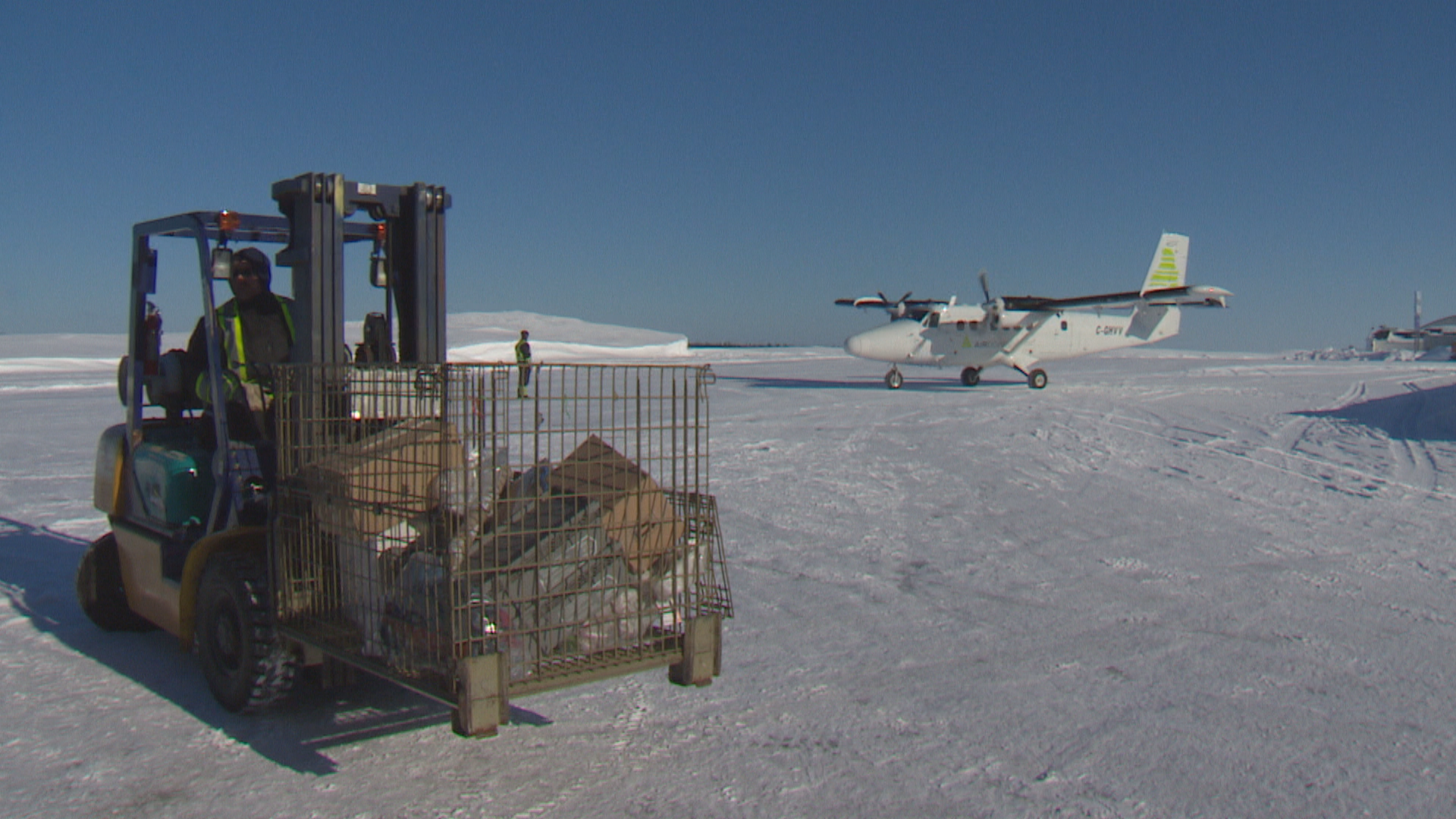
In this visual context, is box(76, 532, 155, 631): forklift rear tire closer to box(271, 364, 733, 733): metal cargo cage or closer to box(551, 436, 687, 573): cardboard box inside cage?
box(271, 364, 733, 733): metal cargo cage

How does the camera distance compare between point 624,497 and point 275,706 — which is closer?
point 624,497

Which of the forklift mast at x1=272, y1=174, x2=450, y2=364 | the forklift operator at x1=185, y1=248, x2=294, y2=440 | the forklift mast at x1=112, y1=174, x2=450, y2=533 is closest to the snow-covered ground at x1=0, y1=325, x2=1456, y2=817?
the forklift mast at x1=112, y1=174, x2=450, y2=533

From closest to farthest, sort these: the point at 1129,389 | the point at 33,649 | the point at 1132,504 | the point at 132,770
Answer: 1. the point at 132,770
2. the point at 33,649
3. the point at 1132,504
4. the point at 1129,389

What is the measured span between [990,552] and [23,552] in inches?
264

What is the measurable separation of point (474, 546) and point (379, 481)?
1.54ft

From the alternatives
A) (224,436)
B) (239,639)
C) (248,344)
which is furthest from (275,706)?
(248,344)

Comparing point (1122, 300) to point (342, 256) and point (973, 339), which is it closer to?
point (973, 339)

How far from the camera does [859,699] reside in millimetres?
4504

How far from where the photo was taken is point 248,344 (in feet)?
15.6

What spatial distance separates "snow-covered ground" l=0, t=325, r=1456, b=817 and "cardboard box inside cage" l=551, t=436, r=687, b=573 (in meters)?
0.80

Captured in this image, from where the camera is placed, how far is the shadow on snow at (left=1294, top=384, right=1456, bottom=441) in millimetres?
14773

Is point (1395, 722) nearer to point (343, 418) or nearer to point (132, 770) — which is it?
point (343, 418)

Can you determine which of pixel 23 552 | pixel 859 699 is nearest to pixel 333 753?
pixel 859 699

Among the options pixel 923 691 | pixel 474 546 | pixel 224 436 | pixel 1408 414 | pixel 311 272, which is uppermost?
pixel 311 272
